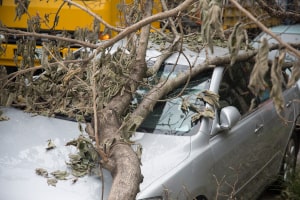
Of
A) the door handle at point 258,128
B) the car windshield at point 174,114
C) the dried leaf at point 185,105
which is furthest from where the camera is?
the door handle at point 258,128

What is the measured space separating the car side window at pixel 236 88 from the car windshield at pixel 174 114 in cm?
25

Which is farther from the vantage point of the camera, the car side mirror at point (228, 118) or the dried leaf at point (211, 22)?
the car side mirror at point (228, 118)

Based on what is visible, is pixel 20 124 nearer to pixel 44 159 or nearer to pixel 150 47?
pixel 44 159

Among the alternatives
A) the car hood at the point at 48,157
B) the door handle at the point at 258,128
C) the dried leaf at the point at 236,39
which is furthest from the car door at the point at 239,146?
the dried leaf at the point at 236,39

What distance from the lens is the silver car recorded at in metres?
3.53

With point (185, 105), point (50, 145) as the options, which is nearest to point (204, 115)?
point (185, 105)

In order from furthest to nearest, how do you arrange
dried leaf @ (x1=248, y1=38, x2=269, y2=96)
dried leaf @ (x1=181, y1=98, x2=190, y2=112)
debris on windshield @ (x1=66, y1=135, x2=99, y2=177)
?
dried leaf @ (x1=181, y1=98, x2=190, y2=112)
debris on windshield @ (x1=66, y1=135, x2=99, y2=177)
dried leaf @ (x1=248, y1=38, x2=269, y2=96)

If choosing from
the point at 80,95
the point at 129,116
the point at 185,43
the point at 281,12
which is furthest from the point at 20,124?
the point at 281,12

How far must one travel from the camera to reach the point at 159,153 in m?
3.92

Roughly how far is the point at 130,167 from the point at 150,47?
2.07m

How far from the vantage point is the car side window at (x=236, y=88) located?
4.83m

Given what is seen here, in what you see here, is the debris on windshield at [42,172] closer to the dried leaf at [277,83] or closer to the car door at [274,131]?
the dried leaf at [277,83]

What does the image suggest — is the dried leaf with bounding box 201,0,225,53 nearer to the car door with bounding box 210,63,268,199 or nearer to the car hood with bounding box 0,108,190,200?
the car hood with bounding box 0,108,190,200

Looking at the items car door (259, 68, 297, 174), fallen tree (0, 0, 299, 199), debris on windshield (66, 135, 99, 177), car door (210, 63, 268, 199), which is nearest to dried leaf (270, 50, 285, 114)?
fallen tree (0, 0, 299, 199)
